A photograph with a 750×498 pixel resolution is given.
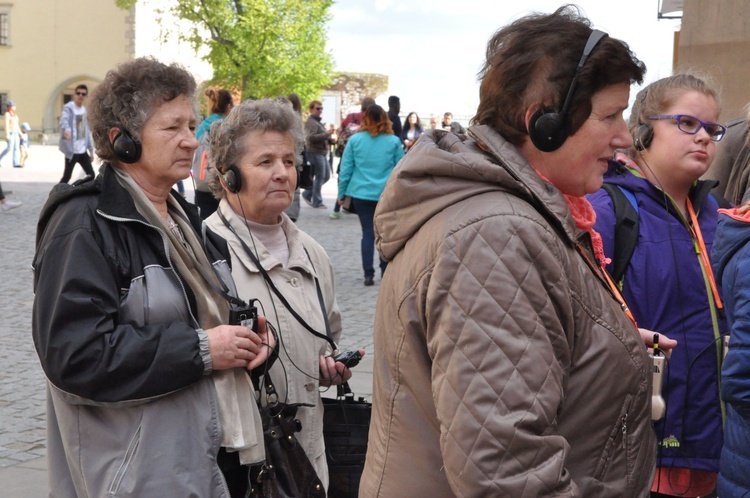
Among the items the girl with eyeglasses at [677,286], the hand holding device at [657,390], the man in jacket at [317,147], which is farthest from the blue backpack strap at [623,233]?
the man in jacket at [317,147]

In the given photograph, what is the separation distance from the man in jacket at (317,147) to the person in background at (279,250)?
14145 mm

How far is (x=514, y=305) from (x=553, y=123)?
1.37 feet

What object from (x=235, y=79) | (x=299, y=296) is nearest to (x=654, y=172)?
(x=299, y=296)

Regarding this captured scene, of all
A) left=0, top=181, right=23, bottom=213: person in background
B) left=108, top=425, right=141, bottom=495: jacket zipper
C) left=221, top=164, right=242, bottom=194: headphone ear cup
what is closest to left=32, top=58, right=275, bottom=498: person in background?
left=108, top=425, right=141, bottom=495: jacket zipper

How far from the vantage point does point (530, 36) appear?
2.10 m

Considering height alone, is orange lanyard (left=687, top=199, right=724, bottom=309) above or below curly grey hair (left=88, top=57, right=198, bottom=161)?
below

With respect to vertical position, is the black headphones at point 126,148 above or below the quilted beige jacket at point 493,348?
above

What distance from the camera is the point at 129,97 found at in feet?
10.7

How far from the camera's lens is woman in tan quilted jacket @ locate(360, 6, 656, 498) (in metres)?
1.84

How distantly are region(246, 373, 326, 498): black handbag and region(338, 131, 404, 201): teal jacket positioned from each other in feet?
25.4

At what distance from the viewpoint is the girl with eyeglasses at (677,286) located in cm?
335

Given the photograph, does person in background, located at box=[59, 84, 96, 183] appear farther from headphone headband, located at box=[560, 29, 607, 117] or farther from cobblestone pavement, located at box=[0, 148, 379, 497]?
headphone headband, located at box=[560, 29, 607, 117]

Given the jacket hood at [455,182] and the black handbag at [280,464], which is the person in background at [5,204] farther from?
the jacket hood at [455,182]

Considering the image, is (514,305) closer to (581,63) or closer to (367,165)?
(581,63)
